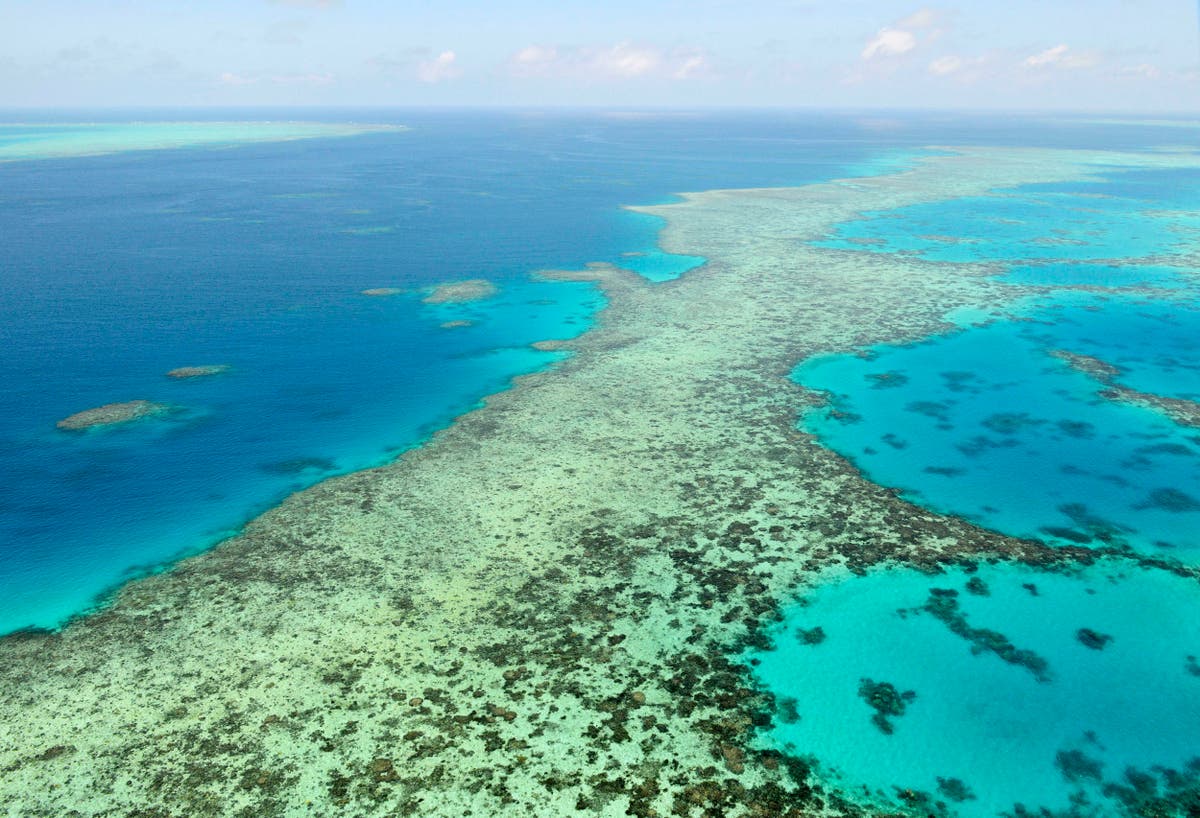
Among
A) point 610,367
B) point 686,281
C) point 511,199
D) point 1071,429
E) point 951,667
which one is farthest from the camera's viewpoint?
point 511,199

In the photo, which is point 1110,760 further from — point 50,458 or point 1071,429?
point 50,458

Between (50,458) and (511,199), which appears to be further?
(511,199)

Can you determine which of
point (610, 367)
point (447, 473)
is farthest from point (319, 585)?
point (610, 367)

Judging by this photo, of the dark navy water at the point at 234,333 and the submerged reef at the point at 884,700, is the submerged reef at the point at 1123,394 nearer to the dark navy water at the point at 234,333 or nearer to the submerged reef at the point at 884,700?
the submerged reef at the point at 884,700

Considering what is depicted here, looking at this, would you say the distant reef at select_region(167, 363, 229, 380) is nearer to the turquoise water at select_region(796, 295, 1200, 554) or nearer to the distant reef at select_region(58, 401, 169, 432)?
the distant reef at select_region(58, 401, 169, 432)

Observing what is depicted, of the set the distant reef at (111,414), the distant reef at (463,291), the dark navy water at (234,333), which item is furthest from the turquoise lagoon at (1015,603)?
the distant reef at (111,414)

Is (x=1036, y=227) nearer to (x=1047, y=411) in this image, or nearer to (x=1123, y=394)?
(x=1123, y=394)
